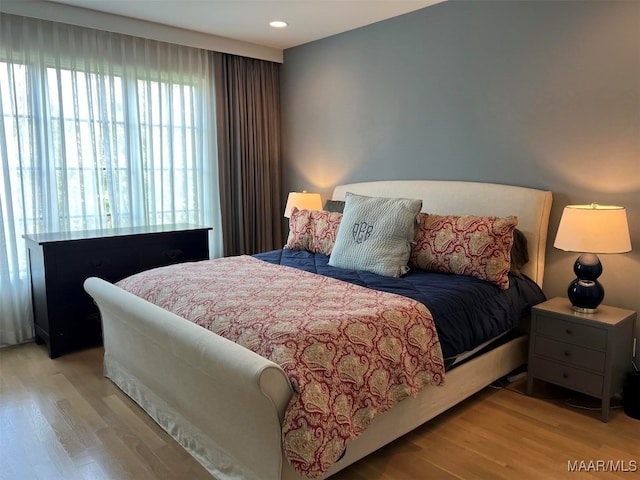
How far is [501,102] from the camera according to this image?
3.10 meters

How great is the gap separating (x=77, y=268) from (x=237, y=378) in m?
2.17

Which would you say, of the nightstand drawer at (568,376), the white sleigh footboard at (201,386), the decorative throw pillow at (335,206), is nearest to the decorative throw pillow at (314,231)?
the decorative throw pillow at (335,206)

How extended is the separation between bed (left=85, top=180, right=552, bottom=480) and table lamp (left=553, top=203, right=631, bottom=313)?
1.22 feet

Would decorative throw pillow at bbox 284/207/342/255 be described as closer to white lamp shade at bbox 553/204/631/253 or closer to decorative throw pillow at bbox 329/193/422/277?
decorative throw pillow at bbox 329/193/422/277

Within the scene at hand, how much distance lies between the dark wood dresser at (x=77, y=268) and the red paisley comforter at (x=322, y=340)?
0.94 meters

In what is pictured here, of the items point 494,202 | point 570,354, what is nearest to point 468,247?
point 494,202

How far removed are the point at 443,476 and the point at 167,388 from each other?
1335mm

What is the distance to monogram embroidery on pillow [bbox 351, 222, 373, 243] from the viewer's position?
2934mm

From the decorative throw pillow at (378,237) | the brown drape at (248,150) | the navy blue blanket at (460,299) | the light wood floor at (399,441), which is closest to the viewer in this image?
the light wood floor at (399,441)

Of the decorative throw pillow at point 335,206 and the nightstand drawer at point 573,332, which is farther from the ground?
the decorative throw pillow at point 335,206

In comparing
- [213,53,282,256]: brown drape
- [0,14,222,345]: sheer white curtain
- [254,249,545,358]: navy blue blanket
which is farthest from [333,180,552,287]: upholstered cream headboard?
[0,14,222,345]: sheer white curtain

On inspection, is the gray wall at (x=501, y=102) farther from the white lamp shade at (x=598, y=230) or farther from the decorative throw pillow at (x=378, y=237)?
the decorative throw pillow at (x=378, y=237)

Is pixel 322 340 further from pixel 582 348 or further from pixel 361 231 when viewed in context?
pixel 582 348

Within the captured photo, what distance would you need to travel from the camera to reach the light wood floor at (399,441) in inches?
79.0
